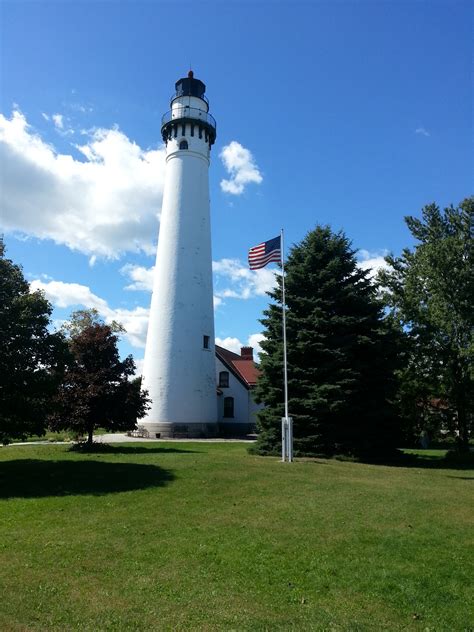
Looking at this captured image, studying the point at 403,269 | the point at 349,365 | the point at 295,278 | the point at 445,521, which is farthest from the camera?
the point at 403,269

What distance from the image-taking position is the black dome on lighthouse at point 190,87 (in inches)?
1286

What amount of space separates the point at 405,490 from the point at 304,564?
640 centimetres

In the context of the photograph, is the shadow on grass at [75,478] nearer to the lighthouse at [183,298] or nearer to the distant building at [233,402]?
the lighthouse at [183,298]

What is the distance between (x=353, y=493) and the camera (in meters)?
11.6

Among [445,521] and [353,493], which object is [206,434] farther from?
[445,521]

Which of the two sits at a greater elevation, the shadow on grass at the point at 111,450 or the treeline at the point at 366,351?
the treeline at the point at 366,351

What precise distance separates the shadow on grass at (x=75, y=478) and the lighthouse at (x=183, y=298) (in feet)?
45.5

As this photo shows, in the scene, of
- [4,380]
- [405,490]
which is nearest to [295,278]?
[405,490]

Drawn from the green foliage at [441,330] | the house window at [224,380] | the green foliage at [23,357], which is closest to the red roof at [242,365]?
the house window at [224,380]

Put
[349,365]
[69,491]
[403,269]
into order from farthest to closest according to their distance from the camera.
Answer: [403,269] → [349,365] → [69,491]

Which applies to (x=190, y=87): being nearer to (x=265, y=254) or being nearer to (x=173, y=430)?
(x=265, y=254)

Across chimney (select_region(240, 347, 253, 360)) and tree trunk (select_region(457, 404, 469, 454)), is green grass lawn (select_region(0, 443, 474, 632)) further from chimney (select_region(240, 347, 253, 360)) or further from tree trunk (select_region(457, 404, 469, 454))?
chimney (select_region(240, 347, 253, 360))

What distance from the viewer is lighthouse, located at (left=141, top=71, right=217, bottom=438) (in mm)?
29375

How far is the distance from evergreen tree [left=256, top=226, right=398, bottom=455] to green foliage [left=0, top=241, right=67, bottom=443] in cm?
939
